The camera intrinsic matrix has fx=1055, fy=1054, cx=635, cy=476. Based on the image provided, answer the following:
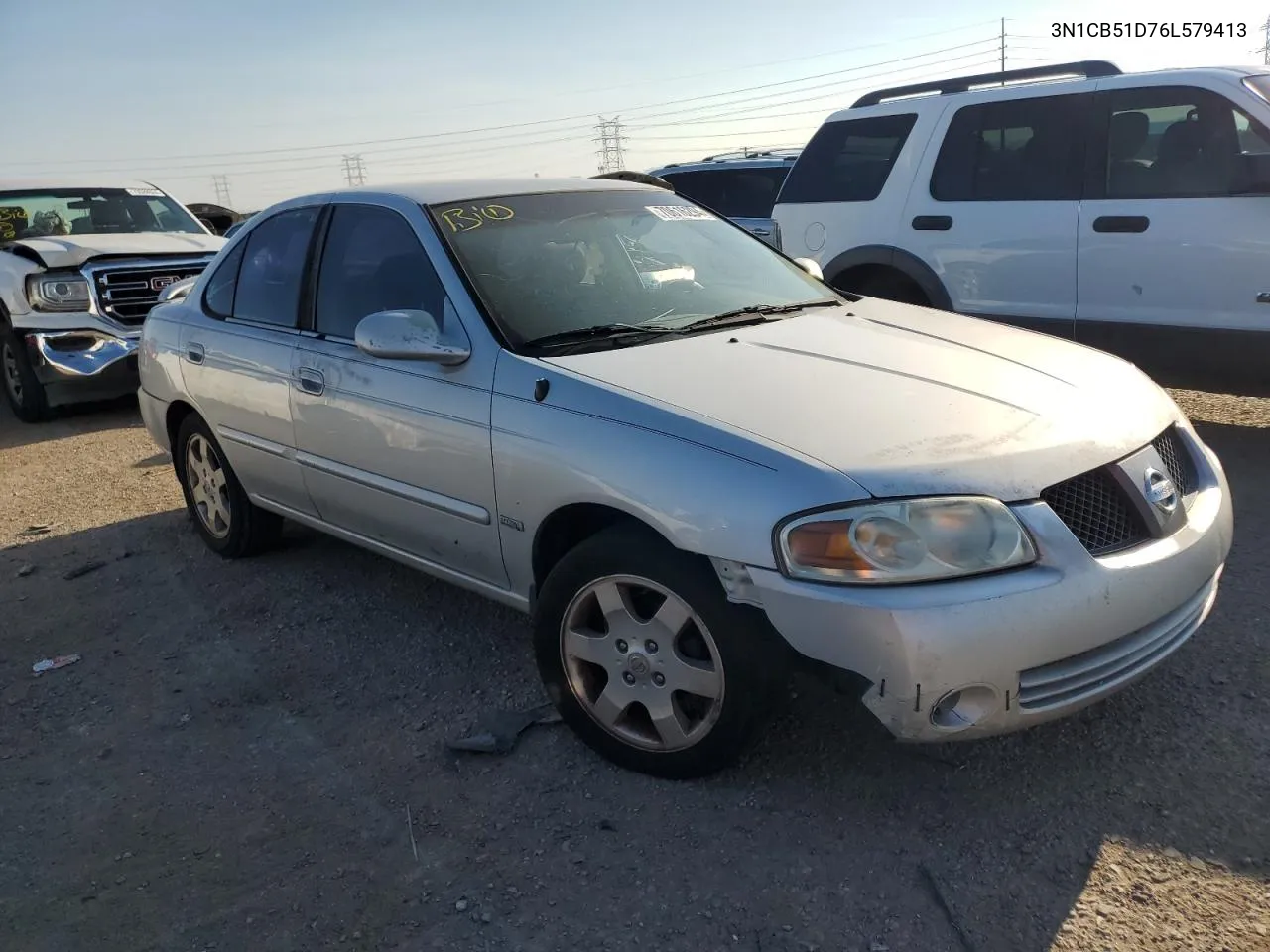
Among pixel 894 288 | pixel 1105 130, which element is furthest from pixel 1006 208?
pixel 894 288

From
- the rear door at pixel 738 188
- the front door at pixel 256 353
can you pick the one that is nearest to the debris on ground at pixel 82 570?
the front door at pixel 256 353

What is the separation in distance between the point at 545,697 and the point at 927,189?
14.2 ft

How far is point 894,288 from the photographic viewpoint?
21.9ft

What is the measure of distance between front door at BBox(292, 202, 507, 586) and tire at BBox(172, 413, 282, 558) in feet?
2.79

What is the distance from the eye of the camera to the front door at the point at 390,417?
337 cm

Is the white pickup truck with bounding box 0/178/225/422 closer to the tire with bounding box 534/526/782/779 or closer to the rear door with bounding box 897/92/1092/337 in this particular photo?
the rear door with bounding box 897/92/1092/337

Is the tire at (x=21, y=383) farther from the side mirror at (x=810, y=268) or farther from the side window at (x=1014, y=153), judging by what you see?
the side window at (x=1014, y=153)

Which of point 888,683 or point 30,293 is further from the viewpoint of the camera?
point 30,293

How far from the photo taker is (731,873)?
259 centimetres

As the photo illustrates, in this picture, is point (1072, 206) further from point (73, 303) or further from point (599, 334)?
point (73, 303)

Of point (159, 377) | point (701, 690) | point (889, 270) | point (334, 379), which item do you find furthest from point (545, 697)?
point (889, 270)

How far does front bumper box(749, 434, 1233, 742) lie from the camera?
8.00 ft

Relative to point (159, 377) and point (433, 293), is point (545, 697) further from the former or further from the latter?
point (159, 377)

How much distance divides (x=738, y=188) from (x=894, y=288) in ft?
15.9
